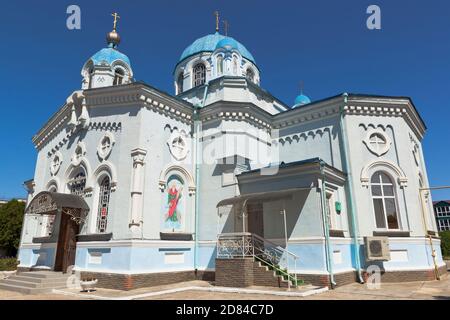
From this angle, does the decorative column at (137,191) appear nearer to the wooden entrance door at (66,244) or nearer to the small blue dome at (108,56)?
the wooden entrance door at (66,244)

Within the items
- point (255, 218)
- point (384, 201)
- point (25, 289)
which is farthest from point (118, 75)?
point (384, 201)

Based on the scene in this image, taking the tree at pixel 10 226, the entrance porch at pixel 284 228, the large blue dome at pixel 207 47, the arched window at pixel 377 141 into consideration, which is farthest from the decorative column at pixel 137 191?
the tree at pixel 10 226

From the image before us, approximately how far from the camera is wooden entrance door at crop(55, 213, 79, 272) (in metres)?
13.0

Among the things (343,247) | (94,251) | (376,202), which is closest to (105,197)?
(94,251)

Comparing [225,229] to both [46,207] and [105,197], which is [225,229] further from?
[46,207]

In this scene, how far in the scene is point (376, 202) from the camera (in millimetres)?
12641

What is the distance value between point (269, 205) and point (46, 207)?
8796mm

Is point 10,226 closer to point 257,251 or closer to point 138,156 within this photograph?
point 138,156

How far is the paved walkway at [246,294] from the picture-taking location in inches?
340

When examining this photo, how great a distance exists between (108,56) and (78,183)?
6.82 metres

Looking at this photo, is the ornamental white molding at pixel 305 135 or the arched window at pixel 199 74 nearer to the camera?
the ornamental white molding at pixel 305 135

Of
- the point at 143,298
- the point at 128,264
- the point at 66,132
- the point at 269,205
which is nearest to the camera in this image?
the point at 143,298

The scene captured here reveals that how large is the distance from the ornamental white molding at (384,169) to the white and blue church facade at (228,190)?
53mm

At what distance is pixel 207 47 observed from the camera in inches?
750
